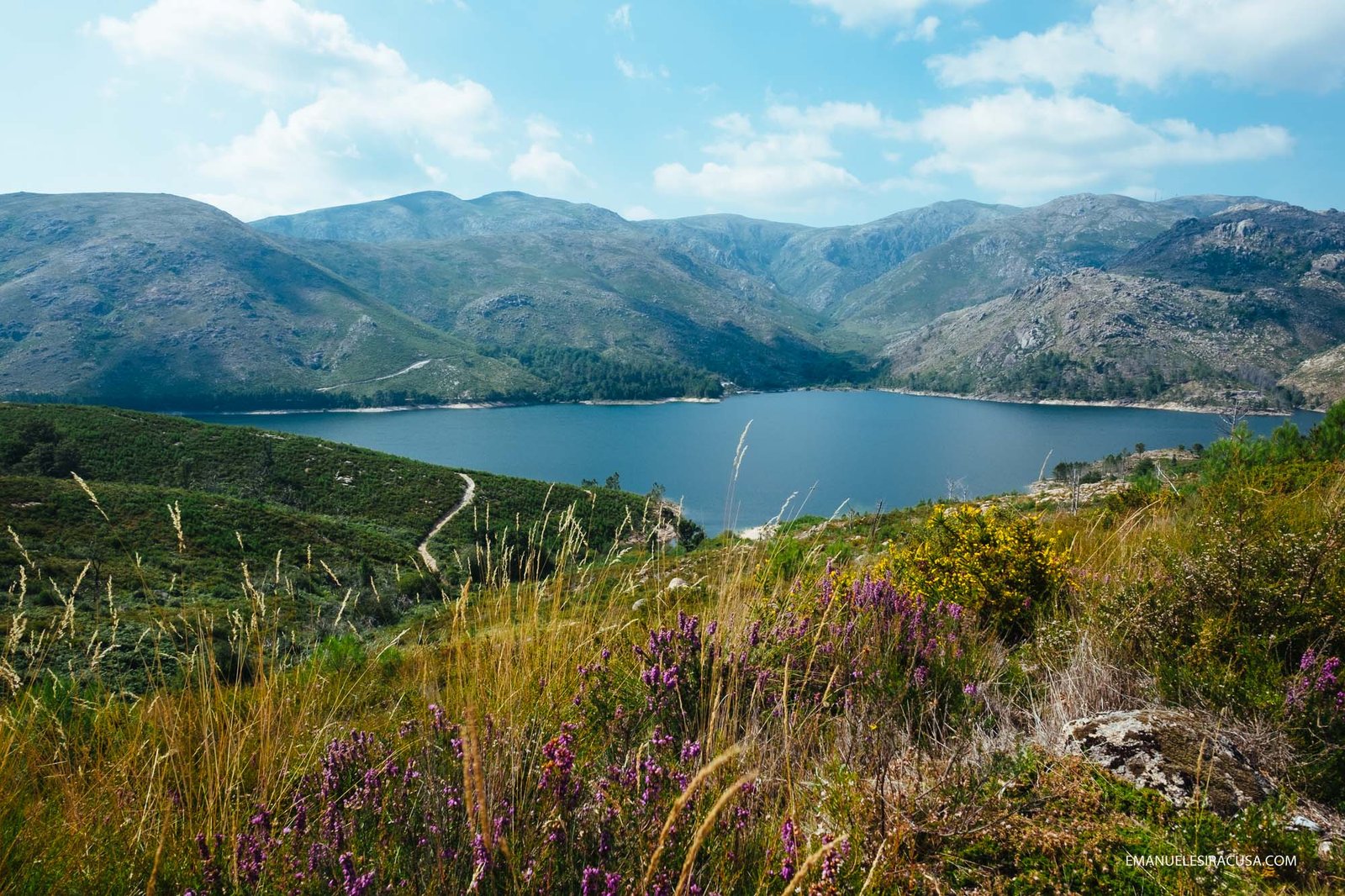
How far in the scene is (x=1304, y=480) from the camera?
19.7ft

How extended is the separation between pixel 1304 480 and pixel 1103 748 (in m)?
5.97

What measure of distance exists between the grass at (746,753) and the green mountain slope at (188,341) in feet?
547

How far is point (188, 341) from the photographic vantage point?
161625 millimetres

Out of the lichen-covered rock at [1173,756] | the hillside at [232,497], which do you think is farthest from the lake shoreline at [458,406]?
the lichen-covered rock at [1173,756]

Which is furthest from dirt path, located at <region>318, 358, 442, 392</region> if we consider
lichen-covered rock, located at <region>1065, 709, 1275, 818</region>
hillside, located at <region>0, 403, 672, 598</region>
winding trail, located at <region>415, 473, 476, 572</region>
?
lichen-covered rock, located at <region>1065, 709, 1275, 818</region>

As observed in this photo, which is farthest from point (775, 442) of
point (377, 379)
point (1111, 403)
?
point (377, 379)

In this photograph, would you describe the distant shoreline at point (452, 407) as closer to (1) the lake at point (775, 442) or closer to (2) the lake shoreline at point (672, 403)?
(2) the lake shoreline at point (672, 403)

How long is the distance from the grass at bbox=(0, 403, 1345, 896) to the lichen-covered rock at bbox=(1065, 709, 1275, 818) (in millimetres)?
88

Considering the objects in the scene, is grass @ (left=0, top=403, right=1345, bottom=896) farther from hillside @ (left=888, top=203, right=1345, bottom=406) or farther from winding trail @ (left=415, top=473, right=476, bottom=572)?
hillside @ (left=888, top=203, right=1345, bottom=406)

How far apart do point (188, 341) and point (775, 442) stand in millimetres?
151281

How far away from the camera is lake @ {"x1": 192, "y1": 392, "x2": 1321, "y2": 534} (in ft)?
279

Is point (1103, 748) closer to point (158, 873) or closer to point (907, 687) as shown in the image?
point (907, 687)

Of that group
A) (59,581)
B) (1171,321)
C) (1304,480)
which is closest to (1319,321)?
(1171,321)

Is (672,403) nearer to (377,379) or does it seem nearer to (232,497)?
(377,379)
